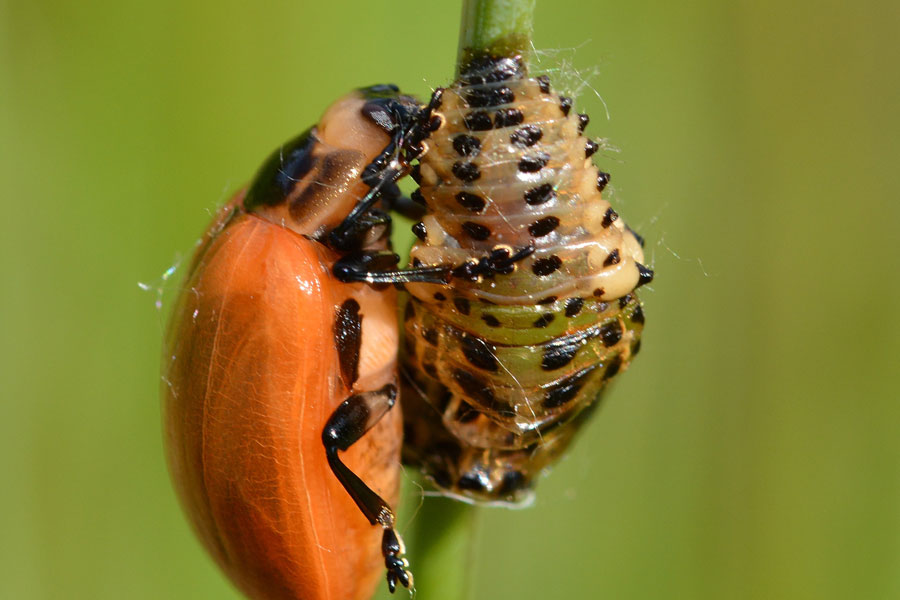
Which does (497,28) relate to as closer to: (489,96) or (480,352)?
(489,96)

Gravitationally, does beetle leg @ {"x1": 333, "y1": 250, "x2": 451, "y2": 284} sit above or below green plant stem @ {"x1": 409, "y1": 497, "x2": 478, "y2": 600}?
above

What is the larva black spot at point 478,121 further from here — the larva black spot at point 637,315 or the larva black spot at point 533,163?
the larva black spot at point 637,315

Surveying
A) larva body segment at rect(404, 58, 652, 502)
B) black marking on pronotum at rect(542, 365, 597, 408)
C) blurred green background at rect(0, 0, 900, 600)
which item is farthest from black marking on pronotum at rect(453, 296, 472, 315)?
blurred green background at rect(0, 0, 900, 600)

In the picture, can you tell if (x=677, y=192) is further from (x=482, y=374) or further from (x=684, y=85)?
(x=482, y=374)

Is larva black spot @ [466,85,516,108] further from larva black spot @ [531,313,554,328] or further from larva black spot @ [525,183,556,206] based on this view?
larva black spot @ [531,313,554,328]

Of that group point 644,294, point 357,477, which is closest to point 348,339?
point 357,477

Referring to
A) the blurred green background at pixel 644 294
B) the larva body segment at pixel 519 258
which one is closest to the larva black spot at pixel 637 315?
the larva body segment at pixel 519 258
